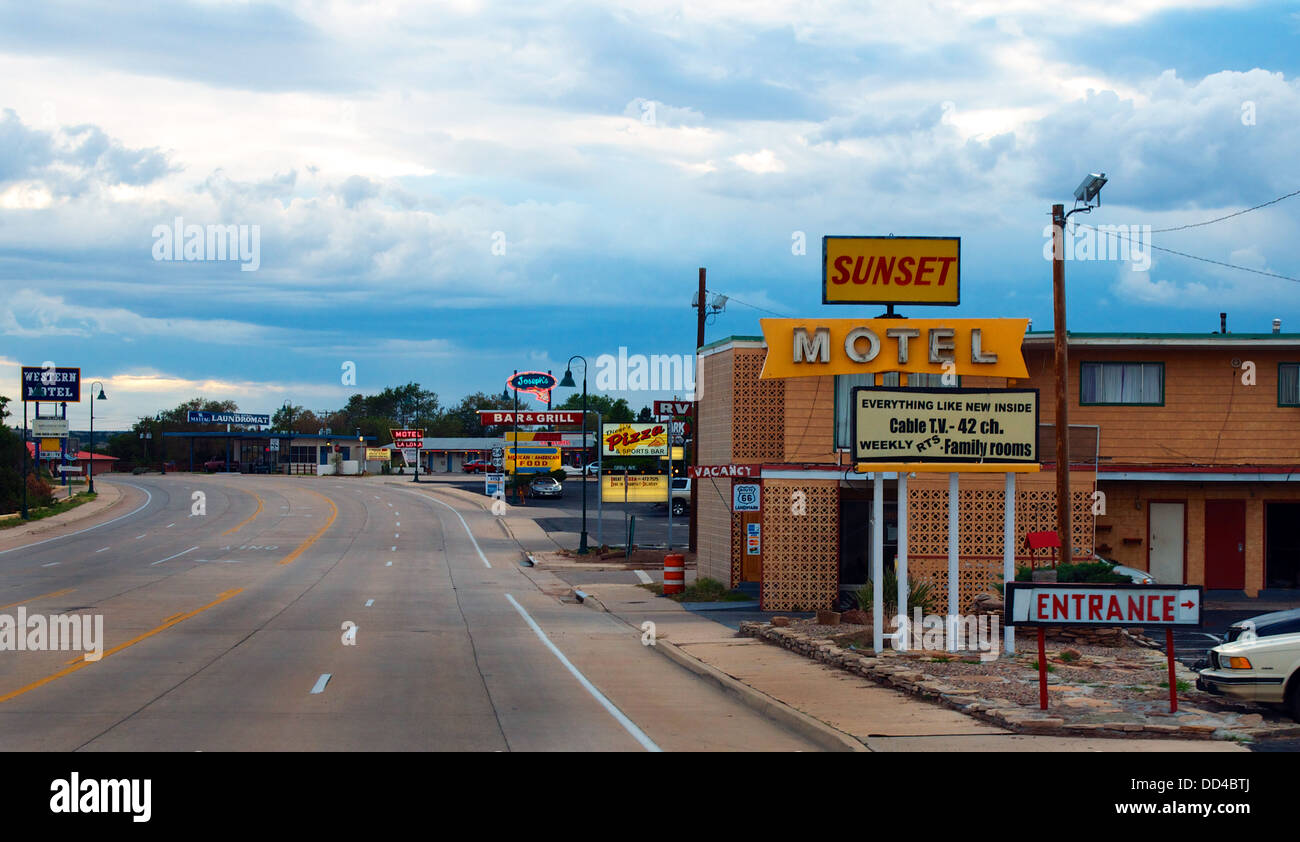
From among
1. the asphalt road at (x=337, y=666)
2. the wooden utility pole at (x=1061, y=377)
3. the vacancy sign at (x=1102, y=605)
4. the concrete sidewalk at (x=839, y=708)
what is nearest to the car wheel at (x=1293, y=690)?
the vacancy sign at (x=1102, y=605)

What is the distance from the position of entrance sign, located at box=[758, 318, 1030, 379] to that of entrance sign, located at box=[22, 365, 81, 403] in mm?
71469

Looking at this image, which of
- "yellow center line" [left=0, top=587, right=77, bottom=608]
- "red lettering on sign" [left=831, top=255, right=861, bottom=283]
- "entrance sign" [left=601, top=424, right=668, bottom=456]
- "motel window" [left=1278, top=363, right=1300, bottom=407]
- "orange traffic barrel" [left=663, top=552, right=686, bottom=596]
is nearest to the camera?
"red lettering on sign" [left=831, top=255, right=861, bottom=283]

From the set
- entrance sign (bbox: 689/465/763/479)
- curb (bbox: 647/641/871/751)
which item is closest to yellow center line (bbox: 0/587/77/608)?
entrance sign (bbox: 689/465/763/479)

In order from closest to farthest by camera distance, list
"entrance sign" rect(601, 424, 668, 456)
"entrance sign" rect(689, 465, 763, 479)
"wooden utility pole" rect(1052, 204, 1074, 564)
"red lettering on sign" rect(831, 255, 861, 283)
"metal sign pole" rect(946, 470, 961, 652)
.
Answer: "metal sign pole" rect(946, 470, 961, 652)
"red lettering on sign" rect(831, 255, 861, 283)
"wooden utility pole" rect(1052, 204, 1074, 564)
"entrance sign" rect(689, 465, 763, 479)
"entrance sign" rect(601, 424, 668, 456)

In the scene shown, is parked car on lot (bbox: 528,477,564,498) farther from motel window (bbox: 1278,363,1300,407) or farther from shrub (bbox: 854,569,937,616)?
shrub (bbox: 854,569,937,616)

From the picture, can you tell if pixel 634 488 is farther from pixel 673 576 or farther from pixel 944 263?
pixel 944 263

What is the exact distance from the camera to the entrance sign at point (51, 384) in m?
78.9

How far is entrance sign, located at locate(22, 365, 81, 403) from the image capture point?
78.9 m

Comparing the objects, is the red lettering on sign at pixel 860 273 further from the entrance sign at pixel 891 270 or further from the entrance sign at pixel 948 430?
the entrance sign at pixel 948 430

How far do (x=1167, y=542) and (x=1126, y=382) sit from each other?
14.6 ft

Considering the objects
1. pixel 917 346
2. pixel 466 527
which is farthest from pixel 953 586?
pixel 466 527

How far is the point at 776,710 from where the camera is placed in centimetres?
1362
